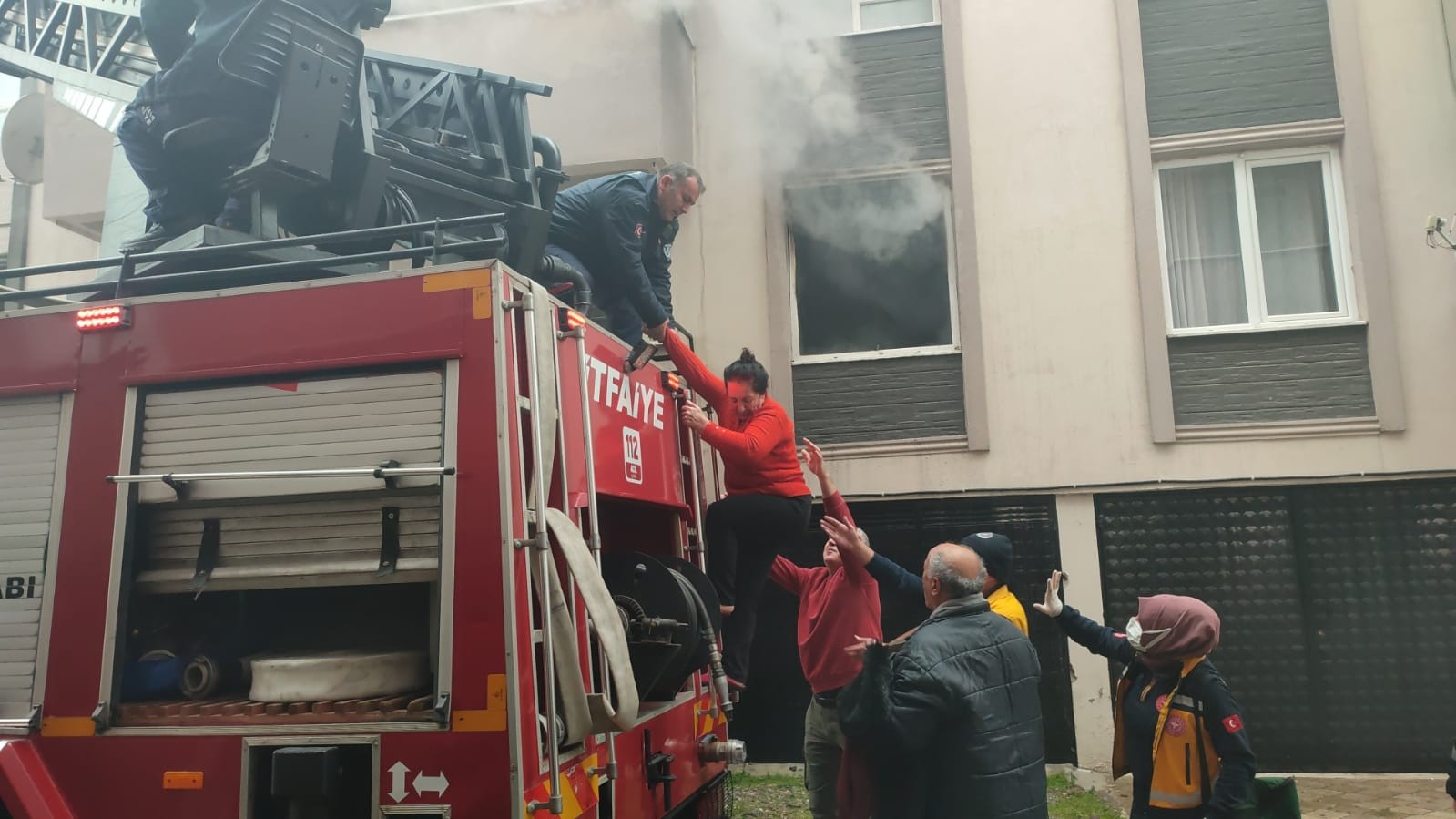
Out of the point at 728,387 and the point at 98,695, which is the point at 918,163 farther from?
the point at 98,695

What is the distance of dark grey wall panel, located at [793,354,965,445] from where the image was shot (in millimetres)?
8328

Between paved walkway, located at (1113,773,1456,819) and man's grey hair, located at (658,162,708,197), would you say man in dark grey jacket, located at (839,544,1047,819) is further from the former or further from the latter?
paved walkway, located at (1113,773,1456,819)

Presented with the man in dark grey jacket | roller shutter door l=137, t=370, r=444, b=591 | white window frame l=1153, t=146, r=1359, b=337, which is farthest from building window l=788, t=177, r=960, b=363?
roller shutter door l=137, t=370, r=444, b=591

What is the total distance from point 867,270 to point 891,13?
2.35 metres

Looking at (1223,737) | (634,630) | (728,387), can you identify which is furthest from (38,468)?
(1223,737)

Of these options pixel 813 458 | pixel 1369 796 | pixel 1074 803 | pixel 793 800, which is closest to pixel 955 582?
pixel 813 458

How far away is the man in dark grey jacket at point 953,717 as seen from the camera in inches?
117

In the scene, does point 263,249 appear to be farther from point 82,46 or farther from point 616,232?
point 82,46

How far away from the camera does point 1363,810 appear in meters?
6.71

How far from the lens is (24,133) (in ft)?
29.6

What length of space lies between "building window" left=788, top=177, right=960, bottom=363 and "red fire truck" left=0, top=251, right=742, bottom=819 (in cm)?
523

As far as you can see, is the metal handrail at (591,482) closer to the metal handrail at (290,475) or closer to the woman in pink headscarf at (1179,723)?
the metal handrail at (290,475)

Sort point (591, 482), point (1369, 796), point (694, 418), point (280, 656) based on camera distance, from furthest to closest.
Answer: point (1369, 796)
point (694, 418)
point (591, 482)
point (280, 656)

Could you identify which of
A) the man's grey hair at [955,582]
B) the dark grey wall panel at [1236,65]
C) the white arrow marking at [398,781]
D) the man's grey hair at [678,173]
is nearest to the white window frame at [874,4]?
the dark grey wall panel at [1236,65]
